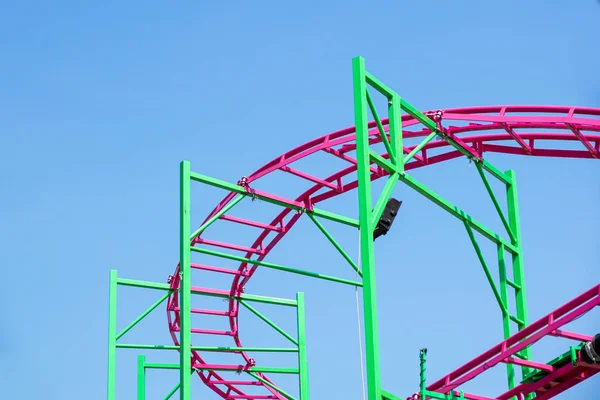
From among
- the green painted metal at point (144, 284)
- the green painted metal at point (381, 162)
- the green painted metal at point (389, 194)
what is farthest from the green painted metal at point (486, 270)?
the green painted metal at point (144, 284)

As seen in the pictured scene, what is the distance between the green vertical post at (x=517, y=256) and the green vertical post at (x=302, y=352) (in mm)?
4385

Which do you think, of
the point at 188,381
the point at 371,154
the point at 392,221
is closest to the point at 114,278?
the point at 188,381

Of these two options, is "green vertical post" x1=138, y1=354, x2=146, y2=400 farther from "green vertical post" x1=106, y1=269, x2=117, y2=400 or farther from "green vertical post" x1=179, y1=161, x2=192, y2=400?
"green vertical post" x1=179, y1=161, x2=192, y2=400

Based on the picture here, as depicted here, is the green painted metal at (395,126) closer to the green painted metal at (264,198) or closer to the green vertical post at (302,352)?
the green painted metal at (264,198)

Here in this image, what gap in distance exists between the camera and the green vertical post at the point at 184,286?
16.3 meters

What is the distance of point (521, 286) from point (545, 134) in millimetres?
3163

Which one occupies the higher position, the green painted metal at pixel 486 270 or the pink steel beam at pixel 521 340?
the green painted metal at pixel 486 270

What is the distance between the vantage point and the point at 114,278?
20688 mm

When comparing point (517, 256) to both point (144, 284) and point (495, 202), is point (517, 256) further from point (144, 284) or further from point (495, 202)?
point (144, 284)

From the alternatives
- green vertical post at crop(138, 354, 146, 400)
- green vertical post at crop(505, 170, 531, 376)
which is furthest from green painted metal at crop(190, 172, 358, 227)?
green vertical post at crop(138, 354, 146, 400)

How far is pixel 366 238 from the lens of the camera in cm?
1380

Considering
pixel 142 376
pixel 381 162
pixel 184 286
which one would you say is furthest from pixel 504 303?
pixel 142 376

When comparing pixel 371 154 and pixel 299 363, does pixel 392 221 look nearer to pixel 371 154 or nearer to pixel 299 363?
pixel 371 154

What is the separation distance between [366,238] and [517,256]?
22.1ft
